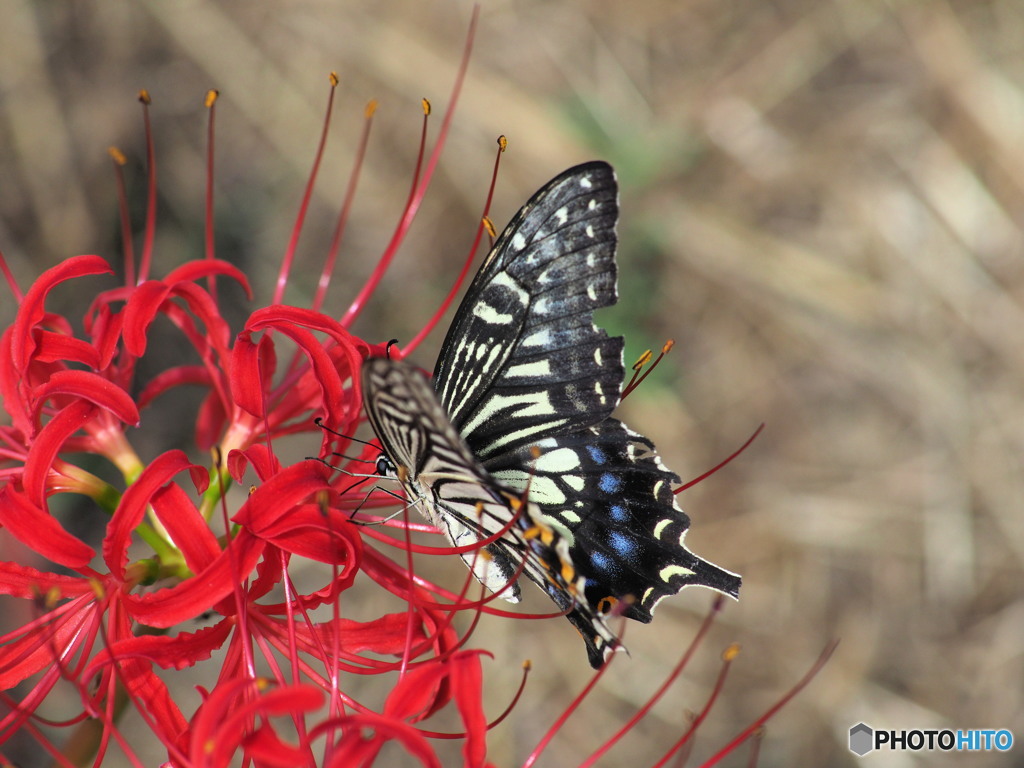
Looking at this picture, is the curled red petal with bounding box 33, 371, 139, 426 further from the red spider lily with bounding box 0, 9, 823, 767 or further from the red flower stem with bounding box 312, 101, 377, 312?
the red flower stem with bounding box 312, 101, 377, 312

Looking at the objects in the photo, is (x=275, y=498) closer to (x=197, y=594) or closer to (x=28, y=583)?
(x=197, y=594)

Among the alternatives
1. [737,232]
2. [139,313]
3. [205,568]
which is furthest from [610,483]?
[737,232]

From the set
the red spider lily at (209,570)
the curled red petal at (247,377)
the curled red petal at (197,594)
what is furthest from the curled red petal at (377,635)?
the curled red petal at (247,377)

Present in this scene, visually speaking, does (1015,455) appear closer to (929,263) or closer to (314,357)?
(929,263)

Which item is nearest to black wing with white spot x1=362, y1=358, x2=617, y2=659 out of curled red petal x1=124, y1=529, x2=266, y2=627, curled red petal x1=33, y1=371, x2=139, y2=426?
curled red petal x1=124, y1=529, x2=266, y2=627

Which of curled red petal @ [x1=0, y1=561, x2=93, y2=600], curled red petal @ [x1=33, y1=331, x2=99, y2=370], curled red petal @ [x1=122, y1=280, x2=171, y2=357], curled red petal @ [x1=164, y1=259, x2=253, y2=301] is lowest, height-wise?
curled red petal @ [x1=0, y1=561, x2=93, y2=600]

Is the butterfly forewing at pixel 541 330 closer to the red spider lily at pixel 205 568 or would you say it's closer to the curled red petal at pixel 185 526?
the red spider lily at pixel 205 568

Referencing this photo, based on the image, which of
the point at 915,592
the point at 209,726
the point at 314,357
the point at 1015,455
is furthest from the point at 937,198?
the point at 209,726
